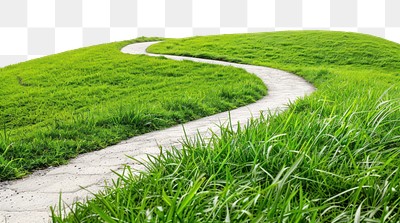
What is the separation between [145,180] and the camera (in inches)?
91.1

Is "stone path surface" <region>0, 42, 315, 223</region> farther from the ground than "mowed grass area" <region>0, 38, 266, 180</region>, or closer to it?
closer to it

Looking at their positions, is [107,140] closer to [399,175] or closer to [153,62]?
[399,175]

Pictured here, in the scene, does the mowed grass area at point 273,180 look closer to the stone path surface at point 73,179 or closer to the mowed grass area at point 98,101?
the stone path surface at point 73,179

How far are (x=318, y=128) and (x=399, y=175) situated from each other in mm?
768

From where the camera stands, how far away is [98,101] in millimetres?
9203

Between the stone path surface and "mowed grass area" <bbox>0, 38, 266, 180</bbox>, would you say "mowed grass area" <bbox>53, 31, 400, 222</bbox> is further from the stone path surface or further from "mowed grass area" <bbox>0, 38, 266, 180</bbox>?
"mowed grass area" <bbox>0, 38, 266, 180</bbox>

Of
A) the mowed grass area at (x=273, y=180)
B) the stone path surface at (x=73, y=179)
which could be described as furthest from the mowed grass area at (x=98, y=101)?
the mowed grass area at (x=273, y=180)

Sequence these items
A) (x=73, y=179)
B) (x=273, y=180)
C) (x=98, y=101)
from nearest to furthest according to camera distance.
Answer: (x=273, y=180) < (x=73, y=179) < (x=98, y=101)

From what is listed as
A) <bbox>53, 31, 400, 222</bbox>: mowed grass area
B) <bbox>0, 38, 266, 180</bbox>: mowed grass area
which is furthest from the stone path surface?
<bbox>53, 31, 400, 222</bbox>: mowed grass area

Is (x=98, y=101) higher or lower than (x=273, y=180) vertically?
lower

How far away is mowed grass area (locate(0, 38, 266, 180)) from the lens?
4180mm

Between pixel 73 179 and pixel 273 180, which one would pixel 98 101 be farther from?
pixel 273 180

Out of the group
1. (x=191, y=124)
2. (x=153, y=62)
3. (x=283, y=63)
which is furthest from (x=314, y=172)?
(x=283, y=63)

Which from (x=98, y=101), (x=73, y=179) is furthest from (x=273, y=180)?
(x=98, y=101)
